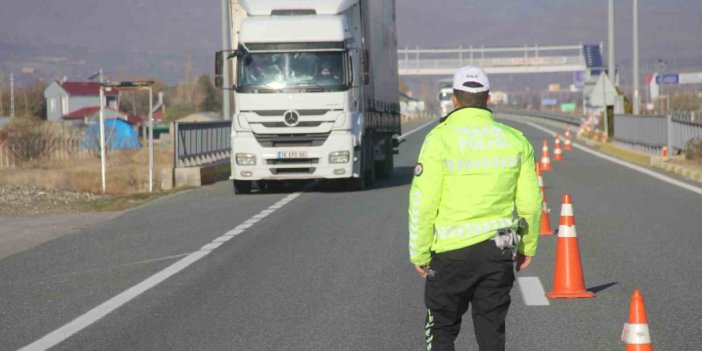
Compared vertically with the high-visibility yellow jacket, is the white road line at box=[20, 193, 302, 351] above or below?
below

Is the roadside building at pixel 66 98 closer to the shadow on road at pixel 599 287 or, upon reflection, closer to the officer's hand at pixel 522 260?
the shadow on road at pixel 599 287

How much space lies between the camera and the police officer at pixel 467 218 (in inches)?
250

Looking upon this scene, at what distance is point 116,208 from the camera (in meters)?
24.5

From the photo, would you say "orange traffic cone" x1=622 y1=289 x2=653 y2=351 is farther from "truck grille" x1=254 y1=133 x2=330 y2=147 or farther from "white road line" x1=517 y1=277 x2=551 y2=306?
"truck grille" x1=254 y1=133 x2=330 y2=147

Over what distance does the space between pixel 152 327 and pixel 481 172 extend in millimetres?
3998

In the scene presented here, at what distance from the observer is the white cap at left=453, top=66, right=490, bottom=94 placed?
21.1 ft

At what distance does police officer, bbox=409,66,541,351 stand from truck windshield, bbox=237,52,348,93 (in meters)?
16.6

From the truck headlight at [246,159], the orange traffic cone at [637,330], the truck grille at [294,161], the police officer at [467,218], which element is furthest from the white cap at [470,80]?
the truck headlight at [246,159]

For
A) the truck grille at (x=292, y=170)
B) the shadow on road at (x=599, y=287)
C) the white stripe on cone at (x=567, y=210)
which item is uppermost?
the white stripe on cone at (x=567, y=210)

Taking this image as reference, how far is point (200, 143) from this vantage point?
31422 mm

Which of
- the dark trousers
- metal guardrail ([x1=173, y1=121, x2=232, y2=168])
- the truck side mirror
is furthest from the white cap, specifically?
metal guardrail ([x1=173, y1=121, x2=232, y2=168])

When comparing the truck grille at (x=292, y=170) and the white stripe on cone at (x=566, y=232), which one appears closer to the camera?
the white stripe on cone at (x=566, y=232)

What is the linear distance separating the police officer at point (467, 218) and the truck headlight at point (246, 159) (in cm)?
1717

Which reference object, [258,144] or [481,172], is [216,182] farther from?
[481,172]
